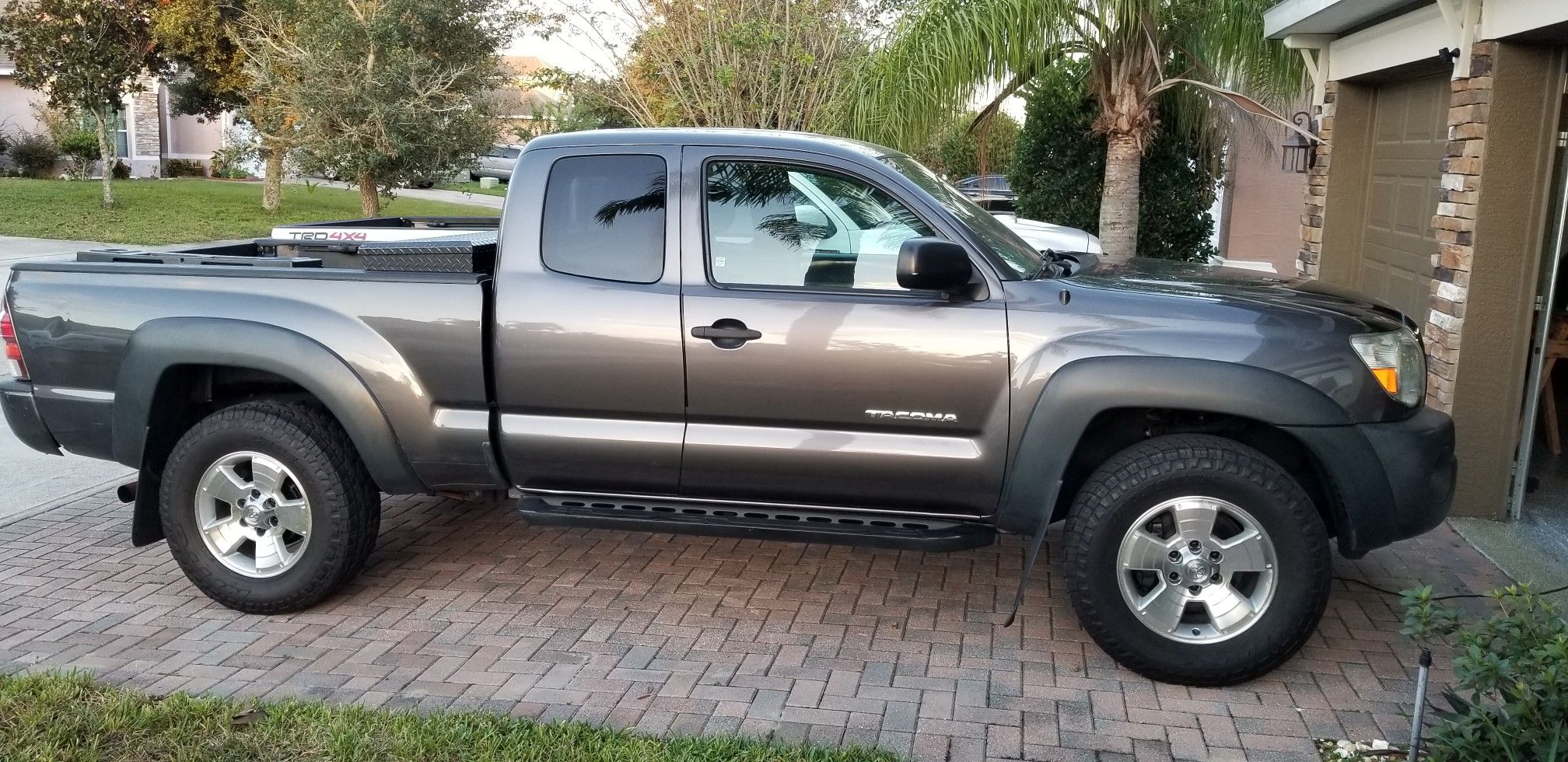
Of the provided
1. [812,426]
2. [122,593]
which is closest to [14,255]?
[122,593]

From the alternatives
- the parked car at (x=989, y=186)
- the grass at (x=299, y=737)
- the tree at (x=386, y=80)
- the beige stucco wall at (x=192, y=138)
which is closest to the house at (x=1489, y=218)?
the grass at (x=299, y=737)

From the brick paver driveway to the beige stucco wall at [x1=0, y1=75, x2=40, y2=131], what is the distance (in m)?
33.9

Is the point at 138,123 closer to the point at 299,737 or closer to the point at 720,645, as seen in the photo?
the point at 720,645

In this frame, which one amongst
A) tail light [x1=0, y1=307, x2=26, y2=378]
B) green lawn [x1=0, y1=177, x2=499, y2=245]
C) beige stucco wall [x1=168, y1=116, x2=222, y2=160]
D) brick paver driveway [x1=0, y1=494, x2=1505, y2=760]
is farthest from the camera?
beige stucco wall [x1=168, y1=116, x2=222, y2=160]

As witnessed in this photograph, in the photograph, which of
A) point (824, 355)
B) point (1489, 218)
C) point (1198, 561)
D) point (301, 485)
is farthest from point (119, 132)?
point (1198, 561)

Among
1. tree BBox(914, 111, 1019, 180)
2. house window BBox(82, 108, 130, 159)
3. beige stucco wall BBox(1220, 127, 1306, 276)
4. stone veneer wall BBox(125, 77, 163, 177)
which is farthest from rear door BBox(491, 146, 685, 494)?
stone veneer wall BBox(125, 77, 163, 177)

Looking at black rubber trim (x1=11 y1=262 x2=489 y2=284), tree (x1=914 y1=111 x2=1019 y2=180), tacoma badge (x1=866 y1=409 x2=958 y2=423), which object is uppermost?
tree (x1=914 y1=111 x2=1019 y2=180)

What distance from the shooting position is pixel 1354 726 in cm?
415

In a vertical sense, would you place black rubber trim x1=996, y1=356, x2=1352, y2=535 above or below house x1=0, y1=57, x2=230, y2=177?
below

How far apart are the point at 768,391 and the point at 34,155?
3216cm

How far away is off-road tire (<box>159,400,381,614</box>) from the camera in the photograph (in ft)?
16.3

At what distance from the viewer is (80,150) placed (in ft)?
101

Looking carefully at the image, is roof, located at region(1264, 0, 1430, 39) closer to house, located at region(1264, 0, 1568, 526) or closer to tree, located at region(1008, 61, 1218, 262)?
house, located at region(1264, 0, 1568, 526)

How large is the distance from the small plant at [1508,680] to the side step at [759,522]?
5.10 feet
